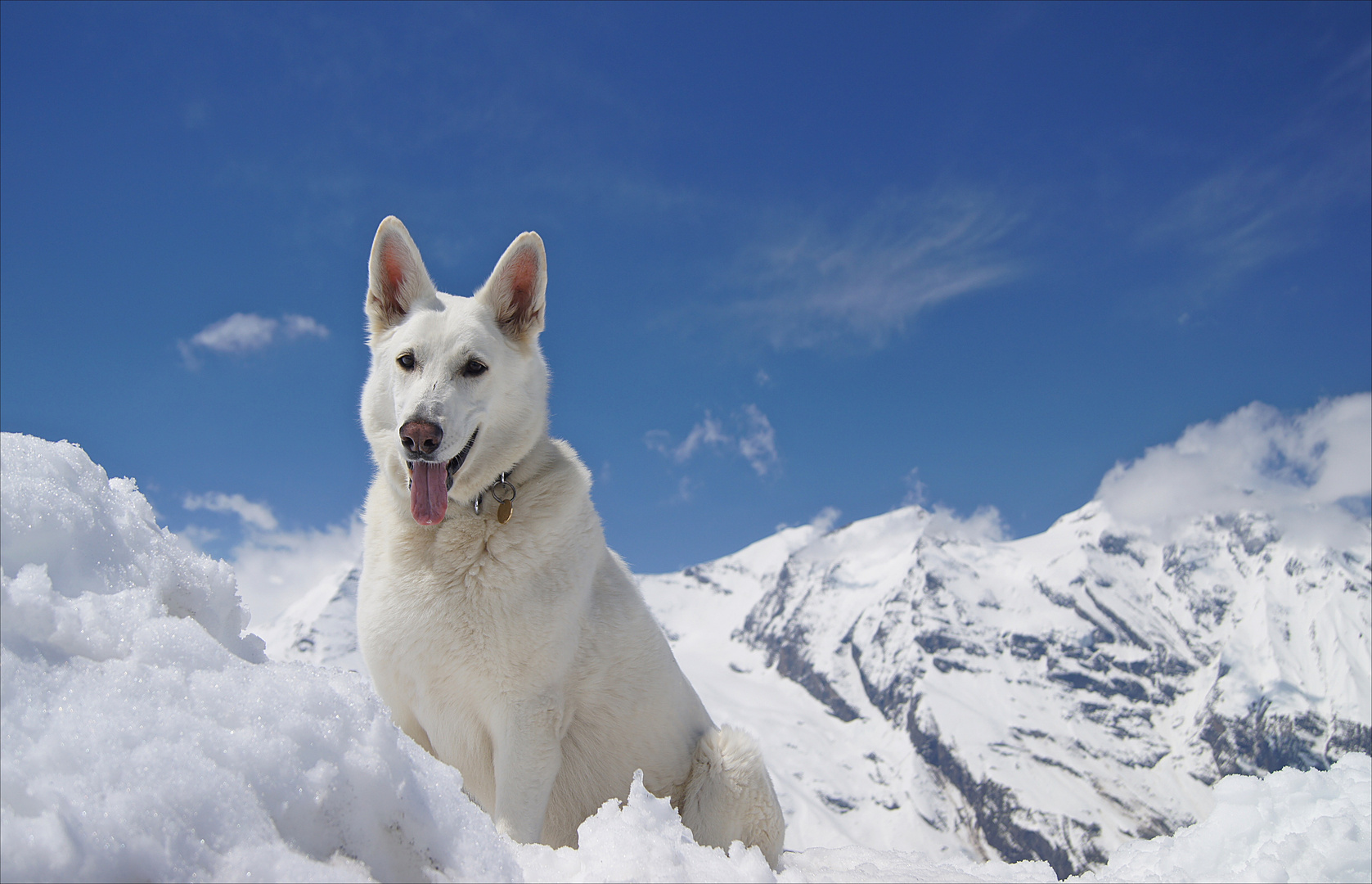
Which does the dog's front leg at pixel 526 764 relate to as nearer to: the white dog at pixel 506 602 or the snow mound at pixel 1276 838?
the white dog at pixel 506 602

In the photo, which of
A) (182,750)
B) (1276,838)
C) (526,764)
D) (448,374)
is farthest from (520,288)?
(1276,838)

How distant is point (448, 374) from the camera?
521 centimetres

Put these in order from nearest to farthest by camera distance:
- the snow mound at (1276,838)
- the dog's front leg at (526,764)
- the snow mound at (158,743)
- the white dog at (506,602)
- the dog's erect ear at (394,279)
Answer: the snow mound at (158,743), the dog's front leg at (526,764), the white dog at (506,602), the dog's erect ear at (394,279), the snow mound at (1276,838)

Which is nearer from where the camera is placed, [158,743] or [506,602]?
[158,743]

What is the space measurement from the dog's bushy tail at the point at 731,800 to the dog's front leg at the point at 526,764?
103 centimetres

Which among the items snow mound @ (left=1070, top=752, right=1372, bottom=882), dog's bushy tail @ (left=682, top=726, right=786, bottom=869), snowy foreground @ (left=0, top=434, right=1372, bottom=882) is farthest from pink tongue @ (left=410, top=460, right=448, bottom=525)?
snow mound @ (left=1070, top=752, right=1372, bottom=882)

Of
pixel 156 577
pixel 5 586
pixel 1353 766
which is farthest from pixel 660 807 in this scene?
pixel 1353 766

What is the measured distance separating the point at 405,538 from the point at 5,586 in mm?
3395

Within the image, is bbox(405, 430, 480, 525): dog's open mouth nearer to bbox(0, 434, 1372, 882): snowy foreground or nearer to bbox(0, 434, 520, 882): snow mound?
bbox(0, 434, 1372, 882): snowy foreground

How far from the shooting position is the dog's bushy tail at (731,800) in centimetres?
523

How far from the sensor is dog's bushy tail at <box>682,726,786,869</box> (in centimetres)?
523

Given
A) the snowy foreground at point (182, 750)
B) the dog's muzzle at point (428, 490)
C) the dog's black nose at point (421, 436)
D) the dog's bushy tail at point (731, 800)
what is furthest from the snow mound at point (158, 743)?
the dog's bushy tail at point (731, 800)

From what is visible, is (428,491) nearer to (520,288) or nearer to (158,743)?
(520,288)

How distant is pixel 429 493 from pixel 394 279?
188 cm
